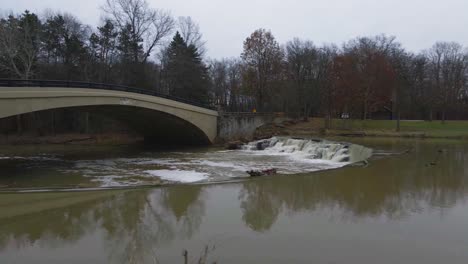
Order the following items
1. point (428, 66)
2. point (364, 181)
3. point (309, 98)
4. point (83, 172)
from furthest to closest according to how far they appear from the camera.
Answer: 1. point (428, 66)
2. point (309, 98)
3. point (83, 172)
4. point (364, 181)

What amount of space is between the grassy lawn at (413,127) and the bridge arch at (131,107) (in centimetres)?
1769

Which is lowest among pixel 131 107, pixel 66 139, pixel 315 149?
pixel 315 149

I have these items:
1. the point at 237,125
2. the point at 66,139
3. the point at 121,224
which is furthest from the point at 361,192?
the point at 66,139

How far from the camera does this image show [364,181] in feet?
42.2

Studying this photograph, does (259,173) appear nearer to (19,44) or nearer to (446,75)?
(19,44)

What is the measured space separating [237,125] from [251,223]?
25648mm

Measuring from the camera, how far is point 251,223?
7.94 meters

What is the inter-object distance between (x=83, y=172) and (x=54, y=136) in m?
21.8

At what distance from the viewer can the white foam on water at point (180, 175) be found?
546 inches

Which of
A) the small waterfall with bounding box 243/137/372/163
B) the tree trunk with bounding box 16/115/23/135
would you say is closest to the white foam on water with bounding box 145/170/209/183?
the small waterfall with bounding box 243/137/372/163

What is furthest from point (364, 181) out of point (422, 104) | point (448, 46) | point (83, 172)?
point (448, 46)

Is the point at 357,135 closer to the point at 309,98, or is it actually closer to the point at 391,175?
the point at 309,98

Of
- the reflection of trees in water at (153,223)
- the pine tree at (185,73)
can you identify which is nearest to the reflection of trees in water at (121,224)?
the reflection of trees in water at (153,223)

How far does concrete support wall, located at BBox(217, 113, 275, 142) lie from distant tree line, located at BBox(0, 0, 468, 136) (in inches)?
196
